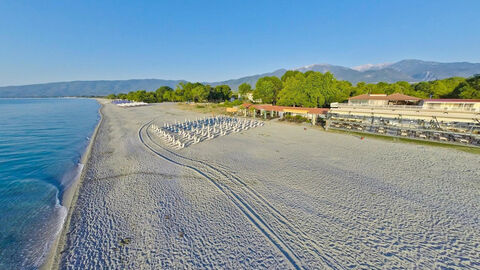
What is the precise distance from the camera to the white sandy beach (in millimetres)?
5023

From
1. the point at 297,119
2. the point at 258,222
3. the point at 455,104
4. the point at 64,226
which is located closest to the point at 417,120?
the point at 455,104

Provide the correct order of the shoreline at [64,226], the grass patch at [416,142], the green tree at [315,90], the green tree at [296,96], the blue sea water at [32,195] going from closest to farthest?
the shoreline at [64,226] < the blue sea water at [32,195] < the grass patch at [416,142] < the green tree at [315,90] < the green tree at [296,96]

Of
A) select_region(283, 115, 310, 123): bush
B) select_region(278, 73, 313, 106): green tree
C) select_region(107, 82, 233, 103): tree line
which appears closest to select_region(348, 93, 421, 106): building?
select_region(278, 73, 313, 106): green tree

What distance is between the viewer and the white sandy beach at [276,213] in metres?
5.02

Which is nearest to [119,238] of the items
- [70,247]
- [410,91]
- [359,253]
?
[70,247]

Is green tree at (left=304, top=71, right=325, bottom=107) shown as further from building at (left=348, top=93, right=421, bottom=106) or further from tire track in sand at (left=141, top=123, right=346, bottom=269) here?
tire track in sand at (left=141, top=123, right=346, bottom=269)

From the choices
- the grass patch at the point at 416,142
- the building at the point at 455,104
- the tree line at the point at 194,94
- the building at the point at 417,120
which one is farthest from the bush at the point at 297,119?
the tree line at the point at 194,94

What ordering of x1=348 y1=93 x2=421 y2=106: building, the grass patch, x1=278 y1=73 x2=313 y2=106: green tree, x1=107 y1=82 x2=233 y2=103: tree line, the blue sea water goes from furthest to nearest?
x1=107 y1=82 x2=233 y2=103: tree line, x1=278 y1=73 x2=313 y2=106: green tree, x1=348 y1=93 x2=421 y2=106: building, the grass patch, the blue sea water

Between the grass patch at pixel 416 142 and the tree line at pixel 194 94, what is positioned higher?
the tree line at pixel 194 94

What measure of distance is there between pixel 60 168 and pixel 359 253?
1758 cm

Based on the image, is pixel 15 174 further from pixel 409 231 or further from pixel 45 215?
pixel 409 231

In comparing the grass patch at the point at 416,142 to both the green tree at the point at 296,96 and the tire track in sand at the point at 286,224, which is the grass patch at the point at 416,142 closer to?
the green tree at the point at 296,96

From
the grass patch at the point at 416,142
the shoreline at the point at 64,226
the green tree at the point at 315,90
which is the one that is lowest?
the shoreline at the point at 64,226

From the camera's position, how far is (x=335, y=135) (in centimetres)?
1845
